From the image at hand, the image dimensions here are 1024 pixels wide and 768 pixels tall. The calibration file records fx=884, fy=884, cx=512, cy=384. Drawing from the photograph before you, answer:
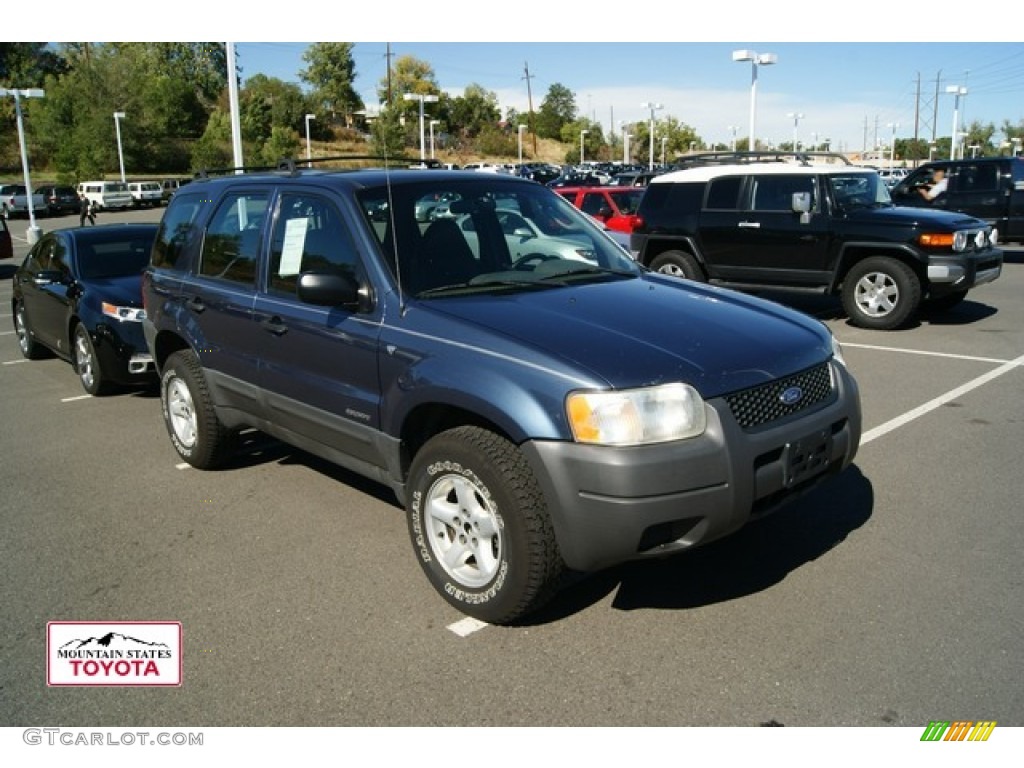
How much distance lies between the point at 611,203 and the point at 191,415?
1188 cm

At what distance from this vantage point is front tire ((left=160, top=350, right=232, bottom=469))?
546cm

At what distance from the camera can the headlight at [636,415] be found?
3.21m

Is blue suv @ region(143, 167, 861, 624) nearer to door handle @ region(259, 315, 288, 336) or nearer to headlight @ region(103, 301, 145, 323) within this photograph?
door handle @ region(259, 315, 288, 336)

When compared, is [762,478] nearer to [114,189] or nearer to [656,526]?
[656,526]

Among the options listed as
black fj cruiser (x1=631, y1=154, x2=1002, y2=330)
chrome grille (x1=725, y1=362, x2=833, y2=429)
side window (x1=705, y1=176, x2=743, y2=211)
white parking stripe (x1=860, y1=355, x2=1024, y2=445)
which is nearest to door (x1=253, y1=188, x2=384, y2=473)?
chrome grille (x1=725, y1=362, x2=833, y2=429)

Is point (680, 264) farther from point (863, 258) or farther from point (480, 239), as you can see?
point (480, 239)

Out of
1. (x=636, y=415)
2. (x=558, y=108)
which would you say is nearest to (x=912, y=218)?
(x=636, y=415)

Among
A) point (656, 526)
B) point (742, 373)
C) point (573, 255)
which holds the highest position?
point (573, 255)

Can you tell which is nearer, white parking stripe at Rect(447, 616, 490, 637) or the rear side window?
white parking stripe at Rect(447, 616, 490, 637)

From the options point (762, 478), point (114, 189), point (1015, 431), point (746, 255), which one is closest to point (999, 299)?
point (746, 255)

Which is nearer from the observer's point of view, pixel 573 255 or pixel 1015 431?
pixel 573 255

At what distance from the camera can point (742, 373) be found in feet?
11.3

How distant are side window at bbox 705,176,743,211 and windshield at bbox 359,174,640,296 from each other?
6.83 metres

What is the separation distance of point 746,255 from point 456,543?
8428 millimetres
